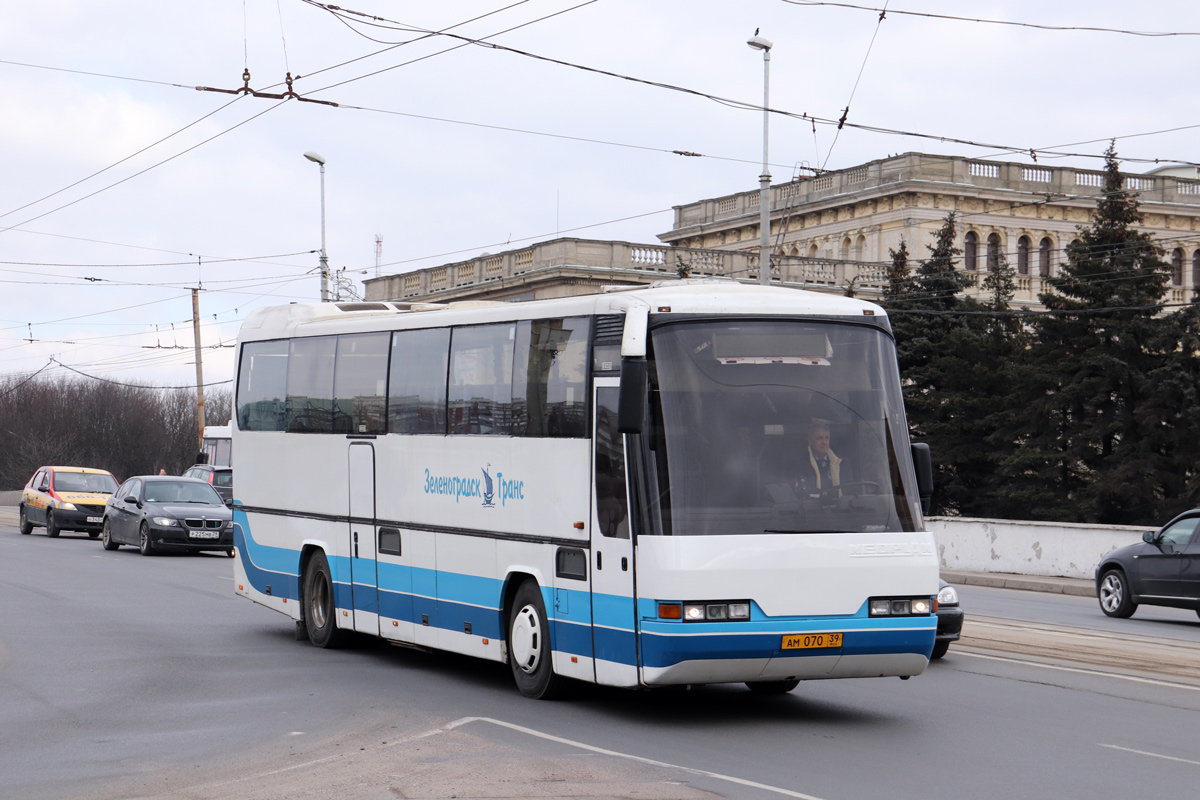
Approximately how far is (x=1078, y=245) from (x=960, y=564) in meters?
16.5

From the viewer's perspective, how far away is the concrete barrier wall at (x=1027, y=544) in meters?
28.4

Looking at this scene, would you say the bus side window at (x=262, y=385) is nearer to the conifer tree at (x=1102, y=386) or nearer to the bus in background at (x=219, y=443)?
the conifer tree at (x=1102, y=386)

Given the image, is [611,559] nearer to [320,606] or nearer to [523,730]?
[523,730]

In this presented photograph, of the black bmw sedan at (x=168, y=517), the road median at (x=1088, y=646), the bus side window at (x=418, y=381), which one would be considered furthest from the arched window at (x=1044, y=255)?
the bus side window at (x=418, y=381)

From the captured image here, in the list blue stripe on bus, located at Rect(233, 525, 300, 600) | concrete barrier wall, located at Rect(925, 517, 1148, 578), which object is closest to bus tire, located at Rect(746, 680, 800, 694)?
blue stripe on bus, located at Rect(233, 525, 300, 600)

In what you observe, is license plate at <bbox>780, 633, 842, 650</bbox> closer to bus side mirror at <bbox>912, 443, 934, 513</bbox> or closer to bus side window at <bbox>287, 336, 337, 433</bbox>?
bus side mirror at <bbox>912, 443, 934, 513</bbox>

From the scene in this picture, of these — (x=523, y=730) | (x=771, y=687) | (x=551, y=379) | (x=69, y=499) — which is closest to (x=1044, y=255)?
(x=69, y=499)

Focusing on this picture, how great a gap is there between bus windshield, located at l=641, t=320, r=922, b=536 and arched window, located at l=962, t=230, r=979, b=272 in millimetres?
56026

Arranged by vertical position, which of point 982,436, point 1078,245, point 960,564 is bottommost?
point 960,564

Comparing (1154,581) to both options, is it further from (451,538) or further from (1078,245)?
(1078,245)

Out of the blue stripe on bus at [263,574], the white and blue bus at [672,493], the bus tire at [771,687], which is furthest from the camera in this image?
the blue stripe on bus at [263,574]

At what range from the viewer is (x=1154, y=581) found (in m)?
20.7

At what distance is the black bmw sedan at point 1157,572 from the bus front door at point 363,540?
11587mm

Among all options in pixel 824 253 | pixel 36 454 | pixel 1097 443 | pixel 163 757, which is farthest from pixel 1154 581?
pixel 36 454
